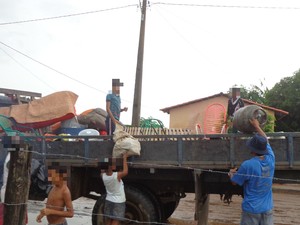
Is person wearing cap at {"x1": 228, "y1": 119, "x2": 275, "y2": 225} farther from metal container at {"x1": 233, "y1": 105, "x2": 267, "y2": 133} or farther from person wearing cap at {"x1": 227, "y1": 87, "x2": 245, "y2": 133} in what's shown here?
person wearing cap at {"x1": 227, "y1": 87, "x2": 245, "y2": 133}

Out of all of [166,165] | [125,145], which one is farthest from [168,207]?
[125,145]

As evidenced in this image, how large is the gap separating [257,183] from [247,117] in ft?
5.06

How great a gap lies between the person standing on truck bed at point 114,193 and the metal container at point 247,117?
1.72 meters

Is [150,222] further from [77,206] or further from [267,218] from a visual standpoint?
[77,206]

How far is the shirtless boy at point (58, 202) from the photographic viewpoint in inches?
176

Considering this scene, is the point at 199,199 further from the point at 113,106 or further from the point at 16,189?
the point at 16,189

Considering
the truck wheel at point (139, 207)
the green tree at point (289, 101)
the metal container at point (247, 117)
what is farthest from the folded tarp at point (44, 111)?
the green tree at point (289, 101)

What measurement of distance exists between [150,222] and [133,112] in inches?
302

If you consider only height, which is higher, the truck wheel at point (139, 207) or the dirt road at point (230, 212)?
the truck wheel at point (139, 207)

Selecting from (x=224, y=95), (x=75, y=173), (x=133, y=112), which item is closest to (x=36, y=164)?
(x=75, y=173)

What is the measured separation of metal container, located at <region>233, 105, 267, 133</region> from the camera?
572 centimetres

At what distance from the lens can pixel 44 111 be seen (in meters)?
8.91

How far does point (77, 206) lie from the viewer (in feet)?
35.3

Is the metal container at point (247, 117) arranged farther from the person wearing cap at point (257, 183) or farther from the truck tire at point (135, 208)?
the truck tire at point (135, 208)
